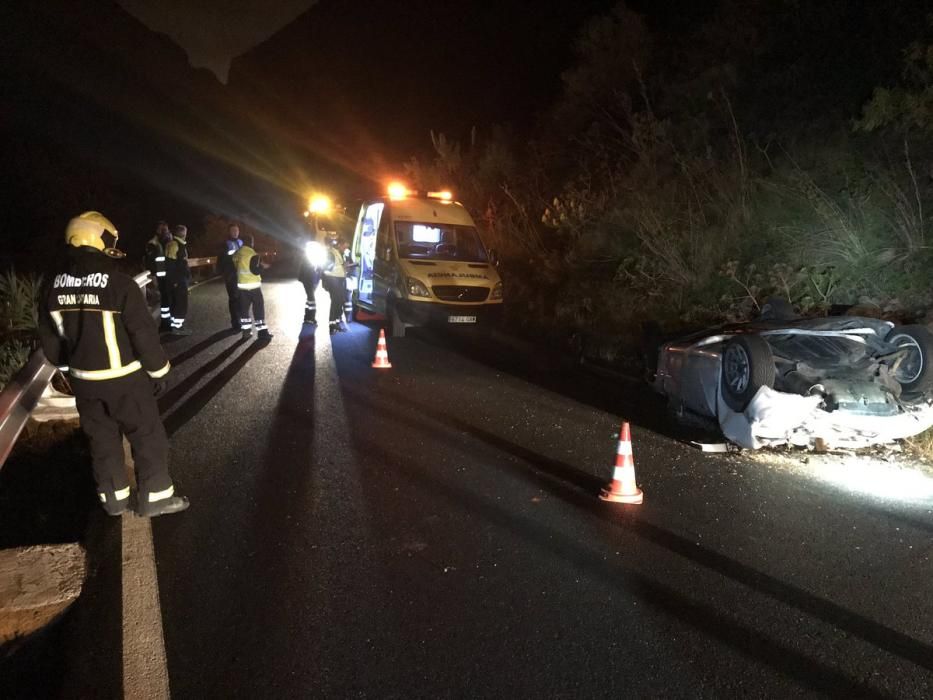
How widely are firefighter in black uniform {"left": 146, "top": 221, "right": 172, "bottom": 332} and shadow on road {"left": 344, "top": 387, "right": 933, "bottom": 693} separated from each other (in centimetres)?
711

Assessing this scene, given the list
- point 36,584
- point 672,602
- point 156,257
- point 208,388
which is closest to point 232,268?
point 156,257

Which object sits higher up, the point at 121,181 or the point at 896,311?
the point at 121,181

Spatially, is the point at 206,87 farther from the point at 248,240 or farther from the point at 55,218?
the point at 248,240

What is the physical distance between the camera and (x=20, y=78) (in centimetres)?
4903

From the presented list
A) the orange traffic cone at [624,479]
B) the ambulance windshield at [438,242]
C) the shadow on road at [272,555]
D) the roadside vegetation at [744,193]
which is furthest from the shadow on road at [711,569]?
the ambulance windshield at [438,242]

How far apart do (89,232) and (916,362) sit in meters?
6.08

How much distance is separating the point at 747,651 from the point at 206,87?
12773 centimetres

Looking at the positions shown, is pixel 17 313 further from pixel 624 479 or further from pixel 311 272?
pixel 624 479

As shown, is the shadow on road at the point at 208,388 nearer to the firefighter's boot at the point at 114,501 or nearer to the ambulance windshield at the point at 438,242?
the firefighter's boot at the point at 114,501

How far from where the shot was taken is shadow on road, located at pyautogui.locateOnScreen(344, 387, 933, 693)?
3398 millimetres

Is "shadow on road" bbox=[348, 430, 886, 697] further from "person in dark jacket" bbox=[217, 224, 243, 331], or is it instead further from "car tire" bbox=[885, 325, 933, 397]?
"person in dark jacket" bbox=[217, 224, 243, 331]

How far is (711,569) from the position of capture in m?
4.27

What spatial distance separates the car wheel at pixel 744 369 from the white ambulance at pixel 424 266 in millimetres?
6430

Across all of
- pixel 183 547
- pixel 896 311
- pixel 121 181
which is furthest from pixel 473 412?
pixel 121 181
